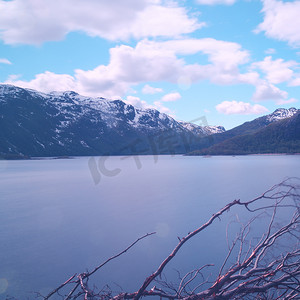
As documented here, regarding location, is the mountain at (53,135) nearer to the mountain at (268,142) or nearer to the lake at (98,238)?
the mountain at (268,142)

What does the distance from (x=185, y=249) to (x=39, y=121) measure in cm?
17463

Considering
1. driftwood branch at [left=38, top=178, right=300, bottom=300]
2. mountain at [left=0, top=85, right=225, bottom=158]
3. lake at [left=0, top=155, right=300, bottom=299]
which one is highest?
mountain at [left=0, top=85, right=225, bottom=158]

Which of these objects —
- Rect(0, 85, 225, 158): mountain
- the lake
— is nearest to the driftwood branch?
the lake

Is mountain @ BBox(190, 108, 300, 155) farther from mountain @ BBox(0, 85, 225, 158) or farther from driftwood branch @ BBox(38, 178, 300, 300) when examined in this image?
driftwood branch @ BBox(38, 178, 300, 300)

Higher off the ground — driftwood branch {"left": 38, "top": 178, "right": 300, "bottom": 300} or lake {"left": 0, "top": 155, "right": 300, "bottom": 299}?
driftwood branch {"left": 38, "top": 178, "right": 300, "bottom": 300}

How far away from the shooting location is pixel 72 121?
19238cm

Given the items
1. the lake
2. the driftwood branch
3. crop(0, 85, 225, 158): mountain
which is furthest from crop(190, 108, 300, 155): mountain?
the driftwood branch

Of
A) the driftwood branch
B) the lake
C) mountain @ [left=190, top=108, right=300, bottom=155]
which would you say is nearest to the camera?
the driftwood branch

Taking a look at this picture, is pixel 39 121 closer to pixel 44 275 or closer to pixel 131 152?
pixel 131 152

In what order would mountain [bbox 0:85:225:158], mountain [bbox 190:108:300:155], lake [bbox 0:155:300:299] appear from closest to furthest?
lake [bbox 0:155:300:299], mountain [bbox 190:108:300:155], mountain [bbox 0:85:225:158]

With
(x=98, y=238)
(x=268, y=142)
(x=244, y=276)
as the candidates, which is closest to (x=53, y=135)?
(x=268, y=142)

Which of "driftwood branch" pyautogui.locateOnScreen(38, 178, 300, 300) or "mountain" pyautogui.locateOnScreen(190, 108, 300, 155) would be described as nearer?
"driftwood branch" pyautogui.locateOnScreen(38, 178, 300, 300)

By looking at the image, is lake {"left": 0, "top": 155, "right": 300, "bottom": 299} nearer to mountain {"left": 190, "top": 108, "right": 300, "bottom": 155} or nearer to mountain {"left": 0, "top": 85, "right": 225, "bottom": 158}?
mountain {"left": 0, "top": 85, "right": 225, "bottom": 158}

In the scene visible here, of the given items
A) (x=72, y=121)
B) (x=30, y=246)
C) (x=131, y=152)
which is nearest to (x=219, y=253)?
(x=30, y=246)
